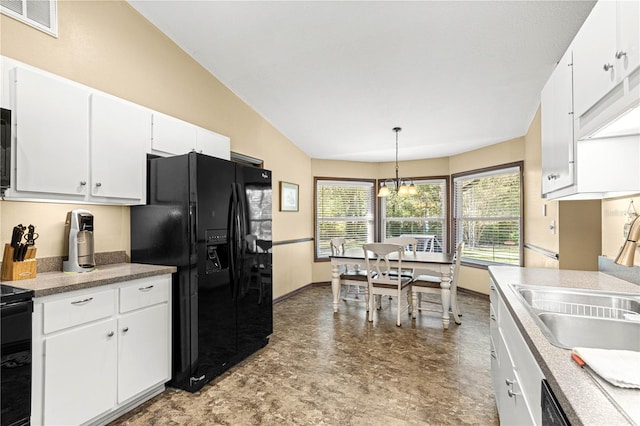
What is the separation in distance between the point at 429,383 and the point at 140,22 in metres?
3.93

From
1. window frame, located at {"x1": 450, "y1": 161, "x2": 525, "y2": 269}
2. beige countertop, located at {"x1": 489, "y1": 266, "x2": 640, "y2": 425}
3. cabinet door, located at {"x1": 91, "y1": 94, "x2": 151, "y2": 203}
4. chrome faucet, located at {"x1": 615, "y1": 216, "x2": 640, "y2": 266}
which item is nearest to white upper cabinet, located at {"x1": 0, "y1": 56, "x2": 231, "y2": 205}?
cabinet door, located at {"x1": 91, "y1": 94, "x2": 151, "y2": 203}

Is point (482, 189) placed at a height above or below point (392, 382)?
above

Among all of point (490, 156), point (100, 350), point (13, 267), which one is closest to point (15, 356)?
point (100, 350)

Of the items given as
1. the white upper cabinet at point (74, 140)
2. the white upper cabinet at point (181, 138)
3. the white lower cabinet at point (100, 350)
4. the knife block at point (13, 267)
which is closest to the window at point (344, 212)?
the white upper cabinet at point (181, 138)

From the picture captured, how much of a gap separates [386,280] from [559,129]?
2.63 meters

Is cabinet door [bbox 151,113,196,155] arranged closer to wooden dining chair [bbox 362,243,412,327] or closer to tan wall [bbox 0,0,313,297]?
tan wall [bbox 0,0,313,297]

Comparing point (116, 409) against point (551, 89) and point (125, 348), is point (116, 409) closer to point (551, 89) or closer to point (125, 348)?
point (125, 348)

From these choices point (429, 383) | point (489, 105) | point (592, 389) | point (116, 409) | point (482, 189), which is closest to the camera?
point (592, 389)

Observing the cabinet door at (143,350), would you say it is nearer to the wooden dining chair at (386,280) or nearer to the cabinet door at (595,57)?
the wooden dining chair at (386,280)

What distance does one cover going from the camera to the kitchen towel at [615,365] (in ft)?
2.65

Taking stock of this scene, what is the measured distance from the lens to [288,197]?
17.2 ft

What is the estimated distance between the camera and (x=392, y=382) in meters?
2.55

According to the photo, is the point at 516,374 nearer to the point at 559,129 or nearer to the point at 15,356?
the point at 559,129

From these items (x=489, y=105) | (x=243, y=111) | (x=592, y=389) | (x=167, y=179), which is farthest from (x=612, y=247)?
(x=243, y=111)
